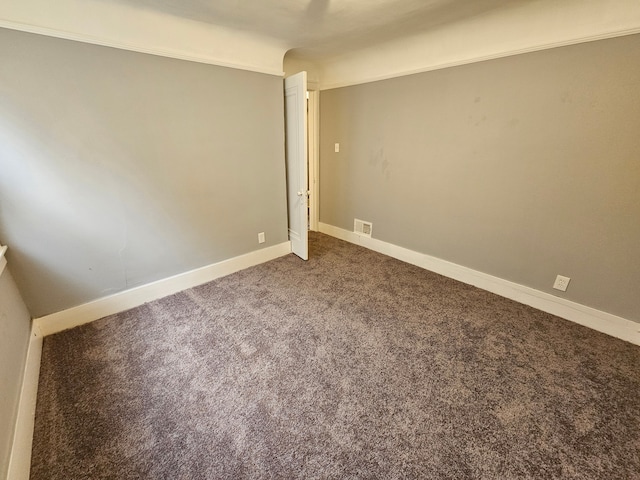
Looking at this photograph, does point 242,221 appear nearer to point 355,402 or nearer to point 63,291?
point 63,291

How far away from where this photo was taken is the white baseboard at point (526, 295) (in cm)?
202

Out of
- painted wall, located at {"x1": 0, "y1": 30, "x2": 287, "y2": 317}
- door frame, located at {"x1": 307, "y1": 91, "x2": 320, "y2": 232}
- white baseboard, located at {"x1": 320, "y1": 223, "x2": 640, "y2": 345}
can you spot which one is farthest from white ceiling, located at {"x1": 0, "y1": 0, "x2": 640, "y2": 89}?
white baseboard, located at {"x1": 320, "y1": 223, "x2": 640, "y2": 345}

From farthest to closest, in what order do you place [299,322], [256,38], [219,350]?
[256,38] < [299,322] < [219,350]

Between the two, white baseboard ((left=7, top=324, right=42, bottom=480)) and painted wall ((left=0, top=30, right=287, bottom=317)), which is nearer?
white baseboard ((left=7, top=324, right=42, bottom=480))

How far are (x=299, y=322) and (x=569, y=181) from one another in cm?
240

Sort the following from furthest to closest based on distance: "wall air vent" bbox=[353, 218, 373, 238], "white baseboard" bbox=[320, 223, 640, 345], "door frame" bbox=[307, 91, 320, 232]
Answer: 1. "door frame" bbox=[307, 91, 320, 232]
2. "wall air vent" bbox=[353, 218, 373, 238]
3. "white baseboard" bbox=[320, 223, 640, 345]

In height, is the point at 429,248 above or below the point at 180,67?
below

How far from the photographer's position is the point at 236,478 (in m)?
1.17

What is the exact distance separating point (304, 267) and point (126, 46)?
8.05 ft

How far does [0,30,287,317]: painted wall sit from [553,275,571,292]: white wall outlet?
9.84ft

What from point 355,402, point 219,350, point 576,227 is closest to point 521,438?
point 355,402

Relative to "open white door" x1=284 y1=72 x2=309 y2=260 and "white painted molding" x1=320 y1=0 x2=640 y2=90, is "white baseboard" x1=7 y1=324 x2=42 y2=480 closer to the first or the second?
"open white door" x1=284 y1=72 x2=309 y2=260

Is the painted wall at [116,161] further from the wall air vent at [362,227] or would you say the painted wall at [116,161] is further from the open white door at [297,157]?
the wall air vent at [362,227]

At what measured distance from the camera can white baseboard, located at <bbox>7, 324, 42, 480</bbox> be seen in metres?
1.13
